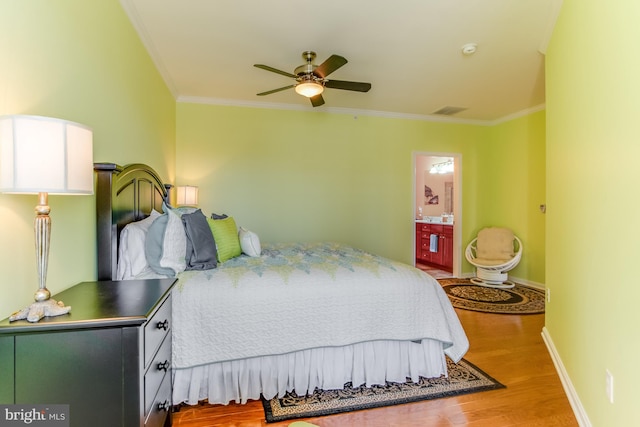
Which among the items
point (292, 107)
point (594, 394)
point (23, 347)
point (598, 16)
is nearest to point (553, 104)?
point (598, 16)

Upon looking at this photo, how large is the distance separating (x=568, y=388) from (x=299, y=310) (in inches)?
68.2

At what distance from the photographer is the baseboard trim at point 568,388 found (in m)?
1.67

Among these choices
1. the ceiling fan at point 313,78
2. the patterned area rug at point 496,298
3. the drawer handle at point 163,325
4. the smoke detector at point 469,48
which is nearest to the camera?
the drawer handle at point 163,325

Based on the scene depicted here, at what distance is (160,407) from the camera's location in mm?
1367

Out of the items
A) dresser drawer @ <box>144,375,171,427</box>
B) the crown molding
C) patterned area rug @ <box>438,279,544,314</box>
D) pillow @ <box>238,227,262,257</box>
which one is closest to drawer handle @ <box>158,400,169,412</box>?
dresser drawer @ <box>144,375,171,427</box>

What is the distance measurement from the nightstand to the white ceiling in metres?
2.19

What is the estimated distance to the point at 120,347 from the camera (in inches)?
41.6

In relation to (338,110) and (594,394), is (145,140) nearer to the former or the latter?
(338,110)

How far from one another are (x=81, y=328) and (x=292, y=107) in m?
3.86

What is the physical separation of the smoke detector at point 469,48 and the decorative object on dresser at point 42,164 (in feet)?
9.65

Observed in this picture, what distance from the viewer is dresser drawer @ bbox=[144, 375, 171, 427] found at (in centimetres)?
121

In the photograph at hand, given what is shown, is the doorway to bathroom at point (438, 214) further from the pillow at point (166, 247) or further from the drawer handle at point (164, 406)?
the drawer handle at point (164, 406)

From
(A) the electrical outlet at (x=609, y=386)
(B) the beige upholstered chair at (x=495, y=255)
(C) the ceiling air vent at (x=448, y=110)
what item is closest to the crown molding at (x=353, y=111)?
(C) the ceiling air vent at (x=448, y=110)

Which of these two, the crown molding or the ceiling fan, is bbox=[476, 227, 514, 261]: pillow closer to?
the crown molding
